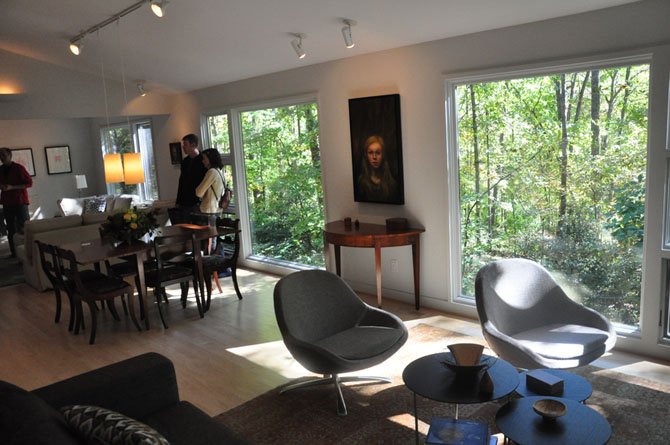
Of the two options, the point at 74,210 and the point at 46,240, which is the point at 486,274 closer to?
the point at 46,240

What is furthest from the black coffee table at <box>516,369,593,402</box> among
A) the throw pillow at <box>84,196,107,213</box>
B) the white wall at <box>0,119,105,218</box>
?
the white wall at <box>0,119,105,218</box>

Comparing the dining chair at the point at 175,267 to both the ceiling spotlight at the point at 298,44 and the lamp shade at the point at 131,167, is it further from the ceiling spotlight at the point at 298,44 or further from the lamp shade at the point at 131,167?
the ceiling spotlight at the point at 298,44

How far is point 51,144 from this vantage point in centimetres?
1059

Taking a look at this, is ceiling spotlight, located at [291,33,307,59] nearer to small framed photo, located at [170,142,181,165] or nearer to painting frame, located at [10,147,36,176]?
small framed photo, located at [170,142,181,165]

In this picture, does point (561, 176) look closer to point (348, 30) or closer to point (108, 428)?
point (348, 30)

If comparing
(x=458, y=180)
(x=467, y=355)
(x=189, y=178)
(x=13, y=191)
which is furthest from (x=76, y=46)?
(x=467, y=355)

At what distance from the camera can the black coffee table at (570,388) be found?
8.58 feet

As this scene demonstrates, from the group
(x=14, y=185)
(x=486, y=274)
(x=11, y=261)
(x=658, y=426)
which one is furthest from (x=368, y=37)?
(x=11, y=261)

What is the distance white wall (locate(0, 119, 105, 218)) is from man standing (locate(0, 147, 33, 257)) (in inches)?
93.3

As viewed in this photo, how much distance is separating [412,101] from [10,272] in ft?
19.6

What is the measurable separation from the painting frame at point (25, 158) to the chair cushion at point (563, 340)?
965cm

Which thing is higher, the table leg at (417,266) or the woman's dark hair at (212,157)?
the woman's dark hair at (212,157)

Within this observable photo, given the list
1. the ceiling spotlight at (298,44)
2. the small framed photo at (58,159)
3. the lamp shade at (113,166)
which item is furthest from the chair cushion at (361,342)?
the small framed photo at (58,159)

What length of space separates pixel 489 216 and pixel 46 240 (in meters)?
4.78
